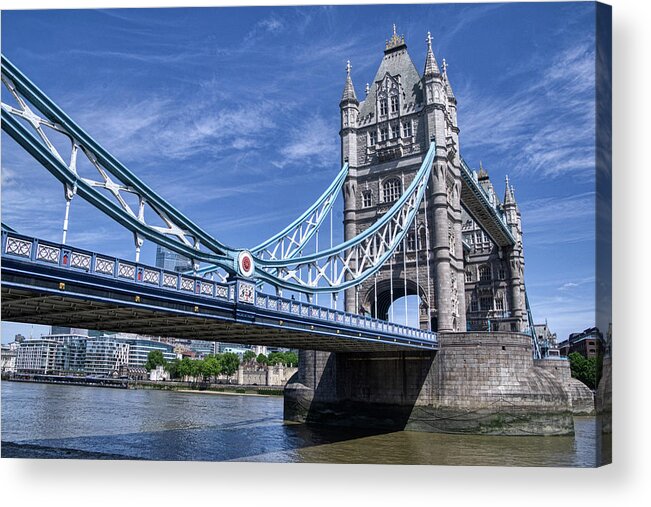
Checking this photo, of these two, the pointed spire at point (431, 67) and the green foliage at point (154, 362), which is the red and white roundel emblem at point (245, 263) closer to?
the pointed spire at point (431, 67)

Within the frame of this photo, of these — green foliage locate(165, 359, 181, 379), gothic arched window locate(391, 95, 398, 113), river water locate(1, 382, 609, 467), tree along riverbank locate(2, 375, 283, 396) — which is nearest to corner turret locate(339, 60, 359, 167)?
gothic arched window locate(391, 95, 398, 113)

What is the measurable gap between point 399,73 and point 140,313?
2750cm

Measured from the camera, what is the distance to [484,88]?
2383 cm

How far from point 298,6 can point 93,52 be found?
20.2 ft

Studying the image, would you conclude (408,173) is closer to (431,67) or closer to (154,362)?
(431,67)

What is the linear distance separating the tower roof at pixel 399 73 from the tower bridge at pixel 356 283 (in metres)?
0.09

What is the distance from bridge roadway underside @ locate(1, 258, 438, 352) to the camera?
11.5 m

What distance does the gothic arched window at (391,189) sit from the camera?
36.0 metres

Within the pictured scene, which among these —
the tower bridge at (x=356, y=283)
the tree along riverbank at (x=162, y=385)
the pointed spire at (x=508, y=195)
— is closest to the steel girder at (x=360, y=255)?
the tower bridge at (x=356, y=283)

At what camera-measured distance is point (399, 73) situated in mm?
38000

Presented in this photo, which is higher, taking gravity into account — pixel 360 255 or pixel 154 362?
pixel 360 255

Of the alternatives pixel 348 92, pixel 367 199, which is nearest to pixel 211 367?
pixel 367 199

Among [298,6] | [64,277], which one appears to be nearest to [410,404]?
[298,6]

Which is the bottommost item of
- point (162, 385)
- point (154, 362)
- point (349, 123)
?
point (162, 385)
